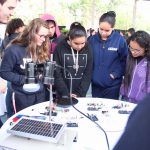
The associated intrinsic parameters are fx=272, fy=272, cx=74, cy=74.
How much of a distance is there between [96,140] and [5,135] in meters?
0.46

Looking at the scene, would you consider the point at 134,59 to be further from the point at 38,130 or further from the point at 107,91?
the point at 38,130

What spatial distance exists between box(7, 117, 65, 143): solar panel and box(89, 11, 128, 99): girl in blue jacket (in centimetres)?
113

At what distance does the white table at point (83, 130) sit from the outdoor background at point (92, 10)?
16.4 ft

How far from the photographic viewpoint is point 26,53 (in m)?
2.07

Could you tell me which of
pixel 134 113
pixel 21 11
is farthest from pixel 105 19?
pixel 21 11

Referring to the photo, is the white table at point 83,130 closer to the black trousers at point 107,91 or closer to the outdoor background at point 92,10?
the black trousers at point 107,91

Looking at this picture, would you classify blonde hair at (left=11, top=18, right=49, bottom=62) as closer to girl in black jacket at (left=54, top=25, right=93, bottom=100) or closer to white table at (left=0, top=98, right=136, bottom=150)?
girl in black jacket at (left=54, top=25, right=93, bottom=100)

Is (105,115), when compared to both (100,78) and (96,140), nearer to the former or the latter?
(96,140)

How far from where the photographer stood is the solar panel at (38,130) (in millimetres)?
1254

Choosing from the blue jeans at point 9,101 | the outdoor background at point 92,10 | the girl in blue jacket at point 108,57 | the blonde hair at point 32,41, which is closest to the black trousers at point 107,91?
the girl in blue jacket at point 108,57

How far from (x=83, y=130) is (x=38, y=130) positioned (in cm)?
30

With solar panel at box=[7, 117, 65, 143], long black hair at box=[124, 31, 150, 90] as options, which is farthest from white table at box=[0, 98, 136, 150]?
long black hair at box=[124, 31, 150, 90]

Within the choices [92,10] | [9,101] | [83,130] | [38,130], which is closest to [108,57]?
[9,101]

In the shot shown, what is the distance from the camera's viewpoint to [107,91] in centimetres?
249
